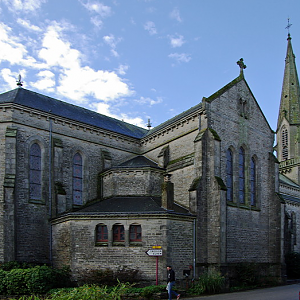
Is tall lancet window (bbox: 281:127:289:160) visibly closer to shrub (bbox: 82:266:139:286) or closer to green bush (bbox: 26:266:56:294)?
shrub (bbox: 82:266:139:286)

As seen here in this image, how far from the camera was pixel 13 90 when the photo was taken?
2941 cm

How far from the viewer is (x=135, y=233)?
22.8 metres

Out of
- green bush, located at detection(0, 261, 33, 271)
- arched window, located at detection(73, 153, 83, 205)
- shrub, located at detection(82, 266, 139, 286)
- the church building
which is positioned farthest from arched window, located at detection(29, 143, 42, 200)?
shrub, located at detection(82, 266, 139, 286)

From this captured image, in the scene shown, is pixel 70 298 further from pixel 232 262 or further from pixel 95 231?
pixel 232 262

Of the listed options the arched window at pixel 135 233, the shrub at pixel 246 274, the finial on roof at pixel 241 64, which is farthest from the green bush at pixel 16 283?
the finial on roof at pixel 241 64

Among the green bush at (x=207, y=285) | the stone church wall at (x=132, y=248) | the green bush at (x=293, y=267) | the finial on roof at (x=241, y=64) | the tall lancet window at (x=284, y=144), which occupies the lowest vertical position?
the green bush at (x=293, y=267)

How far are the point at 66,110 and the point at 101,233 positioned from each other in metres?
12.9

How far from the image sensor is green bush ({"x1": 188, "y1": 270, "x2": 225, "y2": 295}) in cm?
2116

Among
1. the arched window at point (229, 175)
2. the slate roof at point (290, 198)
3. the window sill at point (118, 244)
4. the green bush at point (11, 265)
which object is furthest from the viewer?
the slate roof at point (290, 198)

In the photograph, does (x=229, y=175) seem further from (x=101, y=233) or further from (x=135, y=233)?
(x=101, y=233)

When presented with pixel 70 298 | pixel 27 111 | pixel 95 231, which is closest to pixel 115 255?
pixel 95 231

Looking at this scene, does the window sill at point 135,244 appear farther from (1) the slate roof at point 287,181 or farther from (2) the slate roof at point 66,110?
(1) the slate roof at point 287,181

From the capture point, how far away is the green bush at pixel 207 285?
21156 mm

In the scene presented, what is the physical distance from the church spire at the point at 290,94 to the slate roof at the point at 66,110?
82.3 ft
